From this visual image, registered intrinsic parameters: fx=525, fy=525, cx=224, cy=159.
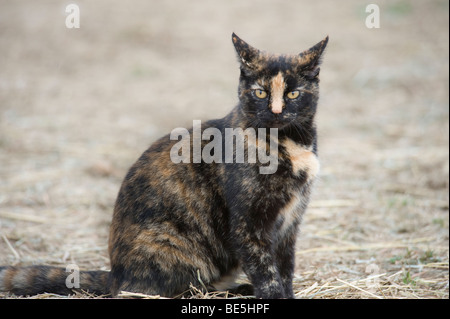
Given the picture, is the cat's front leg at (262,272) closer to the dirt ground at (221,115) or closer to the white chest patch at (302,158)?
the dirt ground at (221,115)

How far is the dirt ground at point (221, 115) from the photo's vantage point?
15.4 ft

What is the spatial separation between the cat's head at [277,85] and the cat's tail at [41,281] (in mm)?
1559

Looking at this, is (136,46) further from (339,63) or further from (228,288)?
(228,288)

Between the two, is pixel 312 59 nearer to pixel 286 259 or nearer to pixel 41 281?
pixel 286 259

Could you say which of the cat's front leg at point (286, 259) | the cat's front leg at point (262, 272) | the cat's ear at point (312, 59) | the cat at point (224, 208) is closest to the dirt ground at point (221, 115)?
Result: the cat's front leg at point (286, 259)

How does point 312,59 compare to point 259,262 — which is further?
point 312,59

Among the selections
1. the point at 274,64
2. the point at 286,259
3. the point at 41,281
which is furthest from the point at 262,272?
the point at 41,281

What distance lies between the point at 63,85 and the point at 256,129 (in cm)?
704

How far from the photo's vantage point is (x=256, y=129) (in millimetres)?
3502

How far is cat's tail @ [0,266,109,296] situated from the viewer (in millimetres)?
3490

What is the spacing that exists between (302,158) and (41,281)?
192 centimetres

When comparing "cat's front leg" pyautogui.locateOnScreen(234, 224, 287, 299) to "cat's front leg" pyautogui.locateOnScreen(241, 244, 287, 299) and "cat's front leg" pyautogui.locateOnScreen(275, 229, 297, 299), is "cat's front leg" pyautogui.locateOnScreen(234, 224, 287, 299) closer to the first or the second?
"cat's front leg" pyautogui.locateOnScreen(241, 244, 287, 299)

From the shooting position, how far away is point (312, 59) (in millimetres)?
3416

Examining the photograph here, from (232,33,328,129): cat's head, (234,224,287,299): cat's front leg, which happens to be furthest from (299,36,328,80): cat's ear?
(234,224,287,299): cat's front leg
